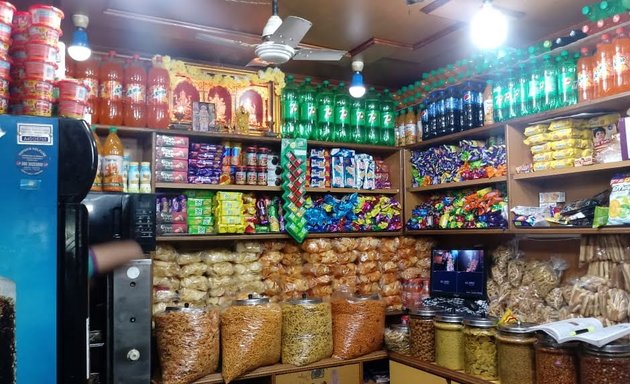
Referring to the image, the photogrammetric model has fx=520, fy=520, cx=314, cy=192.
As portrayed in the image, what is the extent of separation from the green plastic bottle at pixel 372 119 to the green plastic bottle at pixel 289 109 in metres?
0.59

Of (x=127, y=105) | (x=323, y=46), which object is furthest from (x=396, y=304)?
(x=127, y=105)

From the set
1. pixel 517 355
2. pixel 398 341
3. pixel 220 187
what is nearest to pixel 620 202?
pixel 517 355

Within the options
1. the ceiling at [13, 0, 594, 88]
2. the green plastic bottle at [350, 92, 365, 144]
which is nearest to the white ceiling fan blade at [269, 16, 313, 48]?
the ceiling at [13, 0, 594, 88]

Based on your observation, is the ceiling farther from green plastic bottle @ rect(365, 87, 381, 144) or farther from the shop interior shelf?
the shop interior shelf

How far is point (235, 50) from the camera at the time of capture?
3555mm

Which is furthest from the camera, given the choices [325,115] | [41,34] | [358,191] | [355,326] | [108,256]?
[358,191]

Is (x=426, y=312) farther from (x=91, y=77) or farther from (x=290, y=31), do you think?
(x=91, y=77)

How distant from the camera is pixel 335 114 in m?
3.87

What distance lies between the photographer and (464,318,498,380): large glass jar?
2816mm

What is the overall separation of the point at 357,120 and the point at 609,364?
92.1 inches

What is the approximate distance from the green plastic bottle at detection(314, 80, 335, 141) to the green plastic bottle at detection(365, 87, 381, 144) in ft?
1.01

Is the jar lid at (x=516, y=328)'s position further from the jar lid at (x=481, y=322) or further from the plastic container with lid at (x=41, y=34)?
the plastic container with lid at (x=41, y=34)

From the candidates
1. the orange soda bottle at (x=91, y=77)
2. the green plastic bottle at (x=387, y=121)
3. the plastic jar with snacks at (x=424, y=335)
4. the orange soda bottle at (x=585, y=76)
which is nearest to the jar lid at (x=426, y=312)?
the plastic jar with snacks at (x=424, y=335)

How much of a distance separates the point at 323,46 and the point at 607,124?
5.99 feet
